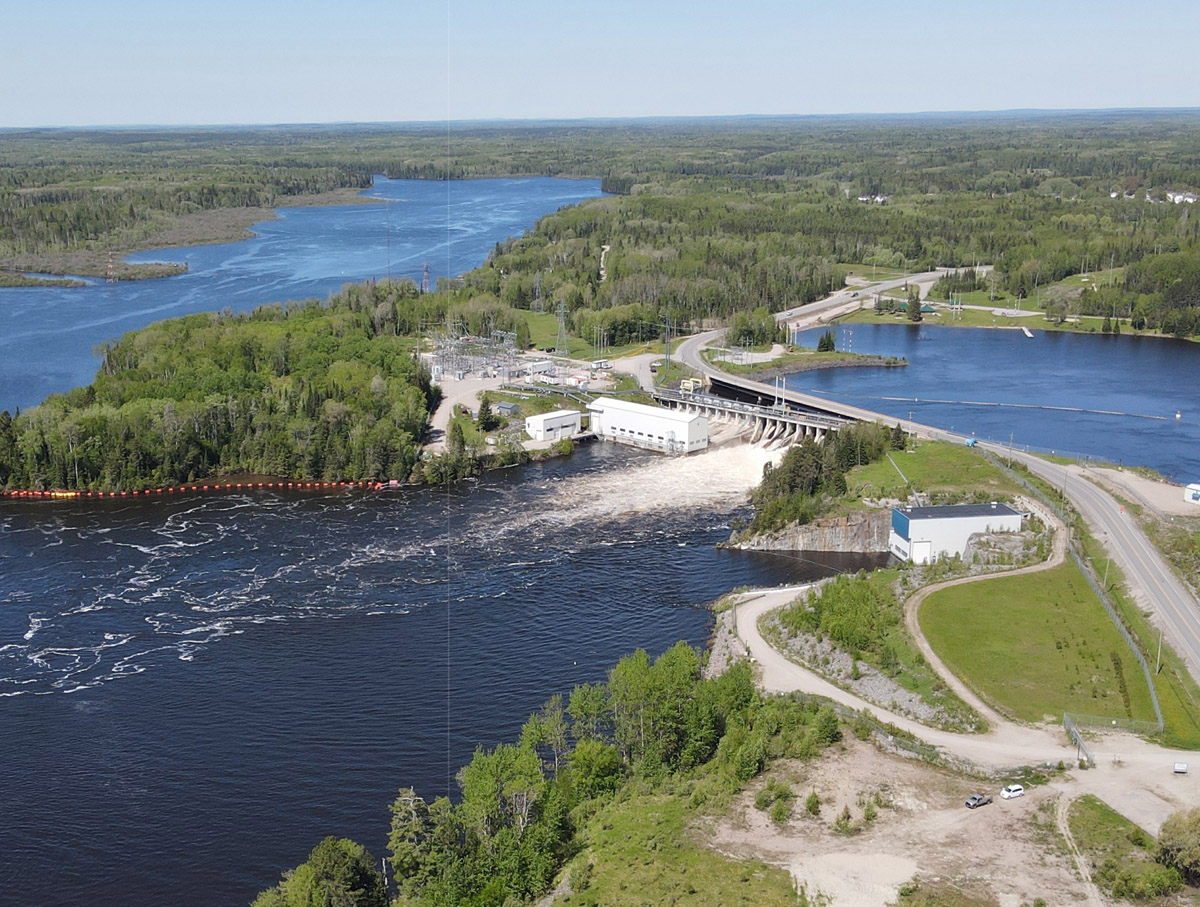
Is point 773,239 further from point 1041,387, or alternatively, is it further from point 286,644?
point 286,644

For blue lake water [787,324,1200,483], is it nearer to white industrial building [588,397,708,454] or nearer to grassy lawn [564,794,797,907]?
white industrial building [588,397,708,454]

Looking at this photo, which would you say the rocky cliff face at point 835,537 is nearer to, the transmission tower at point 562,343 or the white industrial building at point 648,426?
the white industrial building at point 648,426

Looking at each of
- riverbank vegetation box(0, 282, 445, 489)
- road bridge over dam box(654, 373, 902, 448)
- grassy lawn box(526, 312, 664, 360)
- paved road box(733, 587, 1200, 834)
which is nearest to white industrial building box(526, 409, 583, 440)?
riverbank vegetation box(0, 282, 445, 489)

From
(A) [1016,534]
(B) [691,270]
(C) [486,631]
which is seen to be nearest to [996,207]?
(B) [691,270]

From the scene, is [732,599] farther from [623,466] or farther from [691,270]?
[691,270]

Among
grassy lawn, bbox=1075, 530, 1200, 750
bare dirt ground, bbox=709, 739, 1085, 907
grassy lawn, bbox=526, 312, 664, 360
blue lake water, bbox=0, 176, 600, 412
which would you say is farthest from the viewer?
grassy lawn, bbox=526, 312, 664, 360
